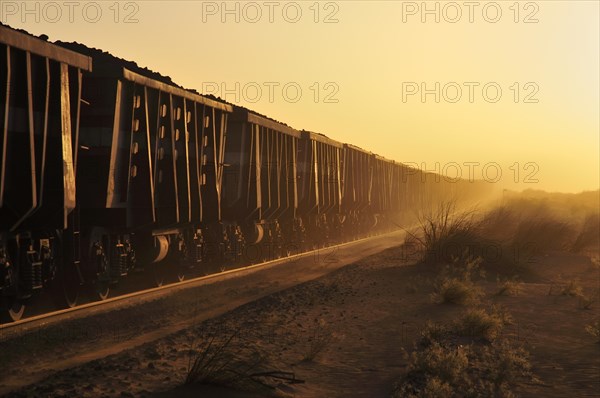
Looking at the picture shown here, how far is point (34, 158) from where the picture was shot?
1124 cm

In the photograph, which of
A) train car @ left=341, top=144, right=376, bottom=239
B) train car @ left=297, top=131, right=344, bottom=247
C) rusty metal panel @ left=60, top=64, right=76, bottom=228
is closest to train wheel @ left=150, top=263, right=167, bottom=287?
rusty metal panel @ left=60, top=64, right=76, bottom=228

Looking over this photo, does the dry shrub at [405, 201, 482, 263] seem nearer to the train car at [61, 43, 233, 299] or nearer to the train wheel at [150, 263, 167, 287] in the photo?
the train car at [61, 43, 233, 299]

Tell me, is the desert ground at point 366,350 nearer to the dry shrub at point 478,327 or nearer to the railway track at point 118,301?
the dry shrub at point 478,327

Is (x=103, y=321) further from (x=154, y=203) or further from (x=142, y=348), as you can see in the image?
(x=154, y=203)

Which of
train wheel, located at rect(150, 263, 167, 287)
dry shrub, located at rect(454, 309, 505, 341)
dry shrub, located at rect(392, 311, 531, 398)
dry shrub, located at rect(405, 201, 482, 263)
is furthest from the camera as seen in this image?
dry shrub, located at rect(405, 201, 482, 263)

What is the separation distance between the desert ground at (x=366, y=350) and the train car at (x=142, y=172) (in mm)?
3146

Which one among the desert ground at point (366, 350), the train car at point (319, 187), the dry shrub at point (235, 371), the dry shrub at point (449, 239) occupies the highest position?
the train car at point (319, 187)

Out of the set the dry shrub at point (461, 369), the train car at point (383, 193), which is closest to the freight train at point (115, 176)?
the dry shrub at point (461, 369)

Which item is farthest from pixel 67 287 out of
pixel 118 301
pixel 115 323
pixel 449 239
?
pixel 449 239

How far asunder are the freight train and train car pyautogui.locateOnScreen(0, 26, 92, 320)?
0.07 ft

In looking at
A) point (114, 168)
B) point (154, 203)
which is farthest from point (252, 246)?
point (114, 168)

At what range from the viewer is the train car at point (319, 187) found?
98.3ft

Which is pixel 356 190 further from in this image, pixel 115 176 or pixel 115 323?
pixel 115 323

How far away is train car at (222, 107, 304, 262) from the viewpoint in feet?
71.2
